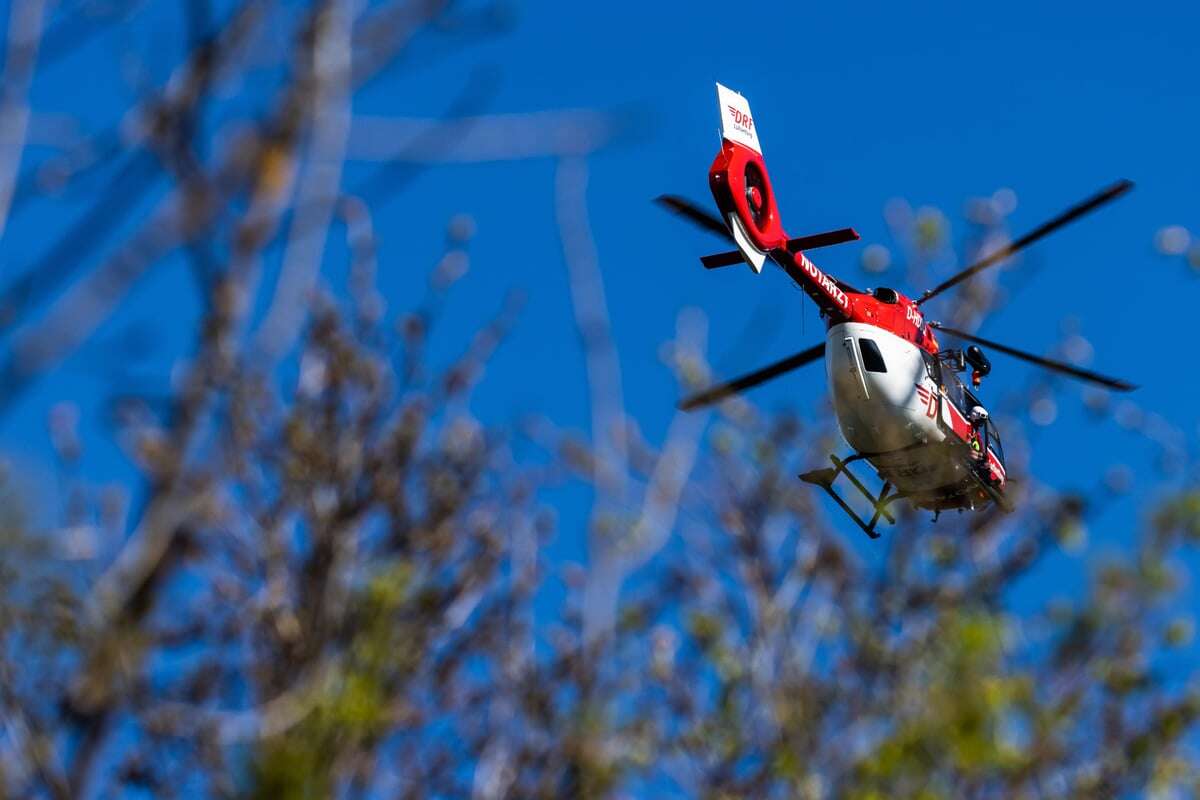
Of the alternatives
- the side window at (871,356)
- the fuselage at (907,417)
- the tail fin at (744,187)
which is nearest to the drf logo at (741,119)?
the tail fin at (744,187)

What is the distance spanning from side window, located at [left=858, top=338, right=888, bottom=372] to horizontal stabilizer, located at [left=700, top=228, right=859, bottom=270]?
788 mm

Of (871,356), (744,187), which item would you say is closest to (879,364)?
(871,356)

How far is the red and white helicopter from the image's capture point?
10344 millimetres

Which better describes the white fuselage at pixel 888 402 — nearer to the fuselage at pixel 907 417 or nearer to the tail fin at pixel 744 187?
the fuselage at pixel 907 417

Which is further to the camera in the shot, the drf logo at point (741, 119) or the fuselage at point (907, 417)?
the drf logo at point (741, 119)

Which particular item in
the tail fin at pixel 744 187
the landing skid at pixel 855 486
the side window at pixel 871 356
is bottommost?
the landing skid at pixel 855 486

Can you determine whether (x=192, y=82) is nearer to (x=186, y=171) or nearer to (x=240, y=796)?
(x=186, y=171)

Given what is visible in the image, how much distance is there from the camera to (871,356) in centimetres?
1065

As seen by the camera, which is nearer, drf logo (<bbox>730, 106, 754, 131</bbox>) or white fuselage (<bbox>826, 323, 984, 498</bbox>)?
white fuselage (<bbox>826, 323, 984, 498</bbox>)

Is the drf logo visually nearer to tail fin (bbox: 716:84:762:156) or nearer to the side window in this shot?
tail fin (bbox: 716:84:762:156)

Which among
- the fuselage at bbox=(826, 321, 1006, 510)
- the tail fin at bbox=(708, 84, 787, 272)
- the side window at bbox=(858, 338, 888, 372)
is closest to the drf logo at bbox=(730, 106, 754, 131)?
the tail fin at bbox=(708, 84, 787, 272)

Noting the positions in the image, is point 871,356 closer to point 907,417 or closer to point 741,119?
point 907,417

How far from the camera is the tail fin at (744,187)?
10188 mm

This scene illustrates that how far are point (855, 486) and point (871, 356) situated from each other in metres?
1.34
